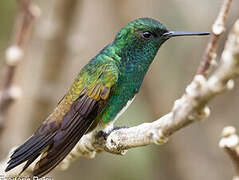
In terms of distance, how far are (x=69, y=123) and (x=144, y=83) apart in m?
2.17

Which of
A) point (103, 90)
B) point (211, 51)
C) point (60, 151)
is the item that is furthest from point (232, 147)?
point (103, 90)

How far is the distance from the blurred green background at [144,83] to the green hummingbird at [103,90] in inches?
37.4

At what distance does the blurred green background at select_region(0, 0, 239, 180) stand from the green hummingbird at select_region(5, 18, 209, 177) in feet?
3.12

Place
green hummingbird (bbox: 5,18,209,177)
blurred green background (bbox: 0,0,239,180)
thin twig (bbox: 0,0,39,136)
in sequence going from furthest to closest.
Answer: blurred green background (bbox: 0,0,239,180)
thin twig (bbox: 0,0,39,136)
green hummingbird (bbox: 5,18,209,177)

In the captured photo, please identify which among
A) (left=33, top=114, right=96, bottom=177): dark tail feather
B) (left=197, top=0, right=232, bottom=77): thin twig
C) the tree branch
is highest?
(left=197, top=0, right=232, bottom=77): thin twig

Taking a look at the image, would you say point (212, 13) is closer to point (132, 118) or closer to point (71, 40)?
point (132, 118)

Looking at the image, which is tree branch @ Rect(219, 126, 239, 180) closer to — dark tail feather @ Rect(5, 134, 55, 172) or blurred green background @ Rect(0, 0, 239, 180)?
dark tail feather @ Rect(5, 134, 55, 172)

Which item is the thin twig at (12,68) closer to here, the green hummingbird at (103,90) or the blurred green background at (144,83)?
the green hummingbird at (103,90)

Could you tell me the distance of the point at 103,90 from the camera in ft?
9.36

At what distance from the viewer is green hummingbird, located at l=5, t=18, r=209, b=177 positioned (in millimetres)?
2643

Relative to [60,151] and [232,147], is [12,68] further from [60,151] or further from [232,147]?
[232,147]

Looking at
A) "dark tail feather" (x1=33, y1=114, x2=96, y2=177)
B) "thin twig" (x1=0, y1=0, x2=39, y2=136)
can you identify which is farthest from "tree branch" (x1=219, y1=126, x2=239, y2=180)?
"thin twig" (x1=0, y1=0, x2=39, y2=136)

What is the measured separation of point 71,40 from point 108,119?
1222 millimetres

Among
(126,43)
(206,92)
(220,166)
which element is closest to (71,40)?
(126,43)
